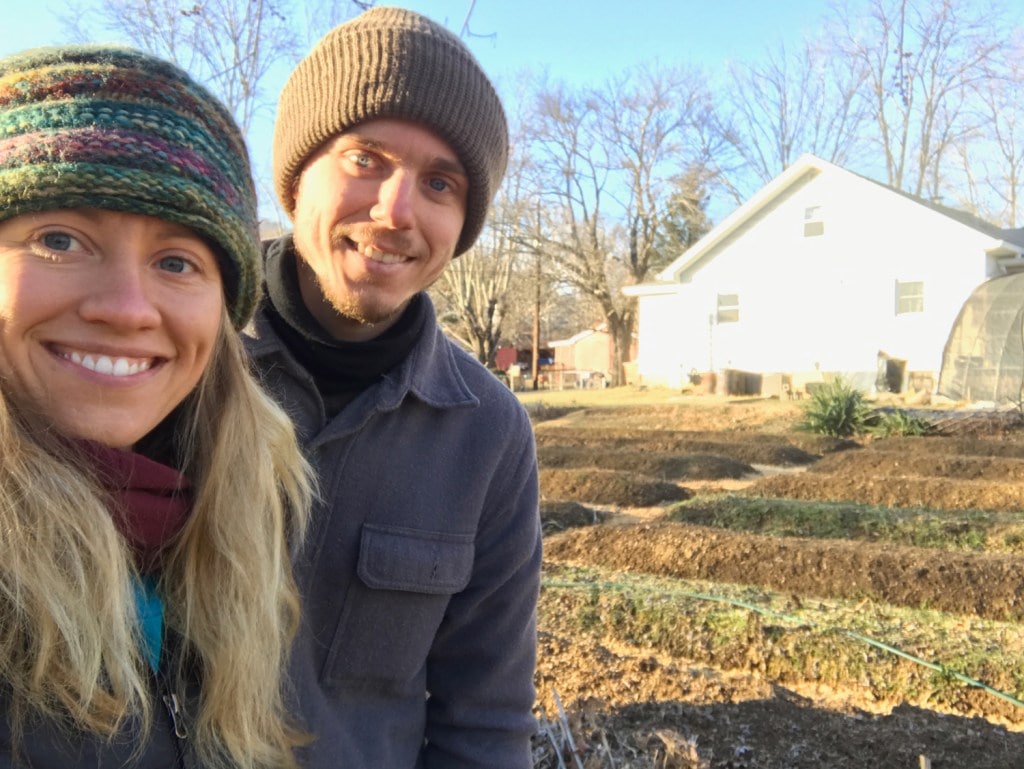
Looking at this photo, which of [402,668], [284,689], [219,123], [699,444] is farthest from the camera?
[699,444]

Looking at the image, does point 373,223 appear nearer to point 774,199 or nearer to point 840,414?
point 840,414

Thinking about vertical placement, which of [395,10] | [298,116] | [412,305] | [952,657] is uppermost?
[395,10]

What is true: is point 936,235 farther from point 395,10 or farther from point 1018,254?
point 395,10

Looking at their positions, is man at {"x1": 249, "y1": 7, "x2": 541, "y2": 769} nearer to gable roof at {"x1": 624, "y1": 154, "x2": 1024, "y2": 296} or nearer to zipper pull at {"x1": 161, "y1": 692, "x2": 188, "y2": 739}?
zipper pull at {"x1": 161, "y1": 692, "x2": 188, "y2": 739}

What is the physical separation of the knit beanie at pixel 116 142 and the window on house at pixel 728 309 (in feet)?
71.4

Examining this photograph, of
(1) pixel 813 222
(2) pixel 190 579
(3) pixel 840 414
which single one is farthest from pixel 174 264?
(1) pixel 813 222

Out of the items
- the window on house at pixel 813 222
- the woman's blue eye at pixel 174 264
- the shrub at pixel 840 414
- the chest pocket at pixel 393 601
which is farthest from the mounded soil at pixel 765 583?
the window on house at pixel 813 222

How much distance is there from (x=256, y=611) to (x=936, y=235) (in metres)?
20.8

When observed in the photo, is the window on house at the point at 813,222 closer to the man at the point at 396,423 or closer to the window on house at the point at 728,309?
the window on house at the point at 728,309

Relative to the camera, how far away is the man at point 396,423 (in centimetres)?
168

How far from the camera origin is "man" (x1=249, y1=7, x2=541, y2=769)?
168 cm

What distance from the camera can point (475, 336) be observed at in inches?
1319

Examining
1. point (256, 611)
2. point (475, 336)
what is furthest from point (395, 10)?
point (475, 336)

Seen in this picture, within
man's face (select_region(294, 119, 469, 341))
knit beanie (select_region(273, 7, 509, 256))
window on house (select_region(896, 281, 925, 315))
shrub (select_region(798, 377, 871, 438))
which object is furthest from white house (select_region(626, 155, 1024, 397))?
→ man's face (select_region(294, 119, 469, 341))
